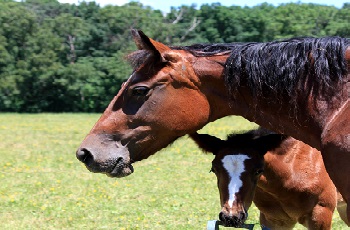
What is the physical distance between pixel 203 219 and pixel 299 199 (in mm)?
2633

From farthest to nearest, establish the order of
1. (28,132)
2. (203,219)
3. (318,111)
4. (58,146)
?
(28,132)
(58,146)
(203,219)
(318,111)

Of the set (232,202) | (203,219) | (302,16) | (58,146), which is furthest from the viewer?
(302,16)

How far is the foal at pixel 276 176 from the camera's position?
5102 mm

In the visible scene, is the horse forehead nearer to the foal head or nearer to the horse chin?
the foal head

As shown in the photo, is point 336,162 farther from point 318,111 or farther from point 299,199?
point 299,199

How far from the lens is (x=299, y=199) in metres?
5.75

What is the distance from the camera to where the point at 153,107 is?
10.6 feet

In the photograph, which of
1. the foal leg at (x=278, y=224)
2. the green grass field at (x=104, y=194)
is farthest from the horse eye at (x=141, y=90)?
the green grass field at (x=104, y=194)

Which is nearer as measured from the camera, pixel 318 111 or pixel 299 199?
pixel 318 111

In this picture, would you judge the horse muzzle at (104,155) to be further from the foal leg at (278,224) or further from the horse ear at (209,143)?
the foal leg at (278,224)

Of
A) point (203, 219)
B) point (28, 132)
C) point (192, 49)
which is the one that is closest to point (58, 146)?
point (28, 132)

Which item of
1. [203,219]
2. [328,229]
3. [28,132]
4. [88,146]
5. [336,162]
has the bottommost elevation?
[28,132]

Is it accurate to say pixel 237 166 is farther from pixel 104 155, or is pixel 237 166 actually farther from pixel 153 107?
pixel 104 155

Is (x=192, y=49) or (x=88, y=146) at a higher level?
(x=192, y=49)
